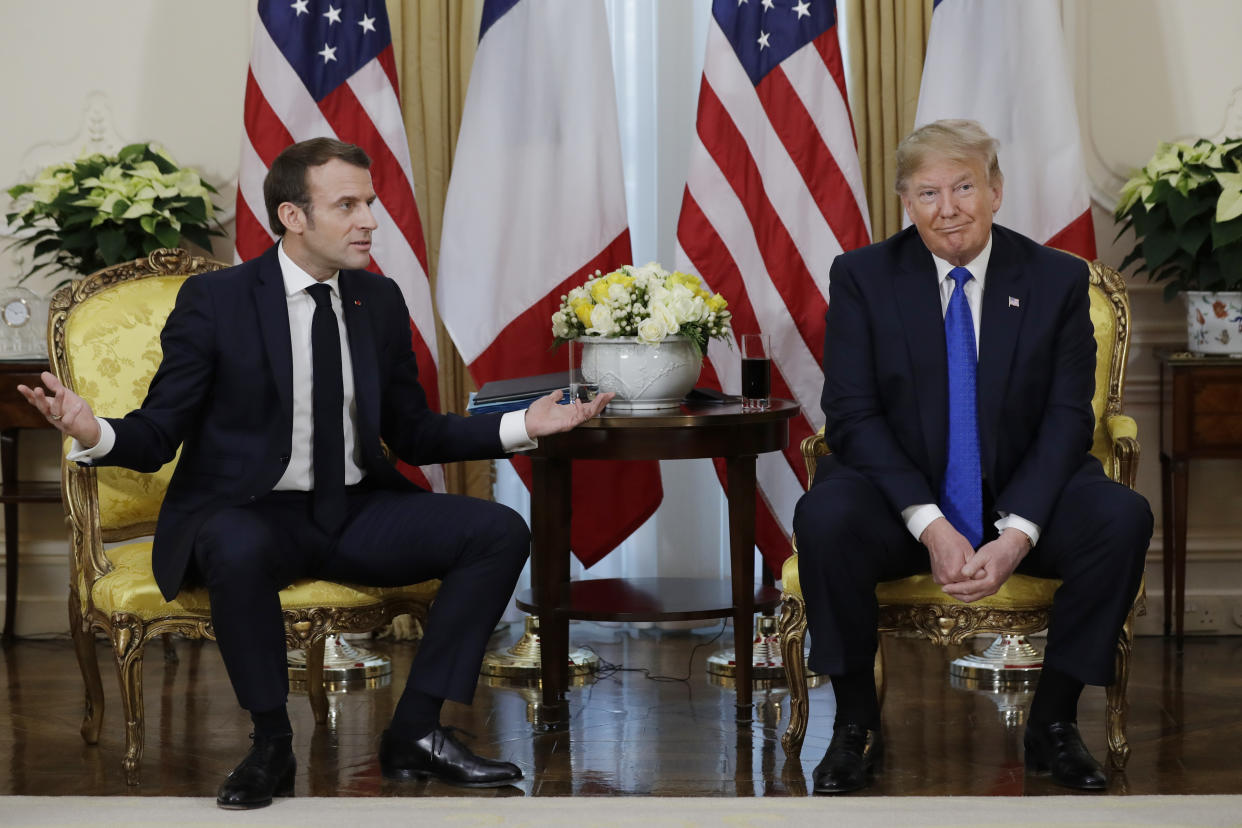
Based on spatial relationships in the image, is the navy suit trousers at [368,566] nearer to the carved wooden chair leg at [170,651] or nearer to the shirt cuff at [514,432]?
the shirt cuff at [514,432]

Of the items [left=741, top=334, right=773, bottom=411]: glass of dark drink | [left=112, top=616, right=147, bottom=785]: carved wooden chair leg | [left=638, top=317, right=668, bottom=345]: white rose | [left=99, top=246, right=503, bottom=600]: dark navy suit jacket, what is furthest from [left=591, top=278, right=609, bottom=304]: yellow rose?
[left=112, top=616, right=147, bottom=785]: carved wooden chair leg

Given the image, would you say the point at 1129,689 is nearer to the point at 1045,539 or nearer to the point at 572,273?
the point at 1045,539

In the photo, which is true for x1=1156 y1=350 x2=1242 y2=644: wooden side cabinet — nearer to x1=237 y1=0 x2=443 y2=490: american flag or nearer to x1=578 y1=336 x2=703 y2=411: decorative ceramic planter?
x1=578 y1=336 x2=703 y2=411: decorative ceramic planter

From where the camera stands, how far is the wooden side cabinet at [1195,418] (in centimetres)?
412

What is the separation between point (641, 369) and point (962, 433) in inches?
34.1

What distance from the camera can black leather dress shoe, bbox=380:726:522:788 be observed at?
2930mm

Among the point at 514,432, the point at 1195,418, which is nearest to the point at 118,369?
the point at 514,432

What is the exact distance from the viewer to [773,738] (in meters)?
3.33

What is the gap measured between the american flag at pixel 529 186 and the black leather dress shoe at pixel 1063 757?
70.6 inches

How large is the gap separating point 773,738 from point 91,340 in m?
1.96

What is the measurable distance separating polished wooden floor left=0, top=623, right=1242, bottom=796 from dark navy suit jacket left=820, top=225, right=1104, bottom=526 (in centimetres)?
68

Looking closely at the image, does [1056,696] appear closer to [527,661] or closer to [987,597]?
[987,597]

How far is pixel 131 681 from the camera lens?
3.00m

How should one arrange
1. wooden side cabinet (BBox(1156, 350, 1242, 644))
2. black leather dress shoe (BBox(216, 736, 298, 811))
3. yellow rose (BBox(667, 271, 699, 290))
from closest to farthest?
black leather dress shoe (BBox(216, 736, 298, 811)) → yellow rose (BBox(667, 271, 699, 290)) → wooden side cabinet (BBox(1156, 350, 1242, 644))
